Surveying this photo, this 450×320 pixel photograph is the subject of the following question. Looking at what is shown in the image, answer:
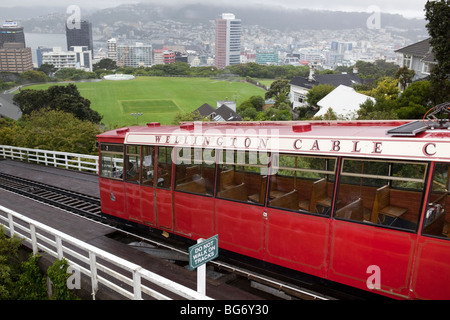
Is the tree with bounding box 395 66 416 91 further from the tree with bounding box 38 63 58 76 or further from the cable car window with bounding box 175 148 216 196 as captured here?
the tree with bounding box 38 63 58 76

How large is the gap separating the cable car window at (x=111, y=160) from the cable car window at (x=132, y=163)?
0.33m

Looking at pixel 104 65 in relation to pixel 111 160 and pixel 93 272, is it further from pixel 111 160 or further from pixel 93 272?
pixel 93 272

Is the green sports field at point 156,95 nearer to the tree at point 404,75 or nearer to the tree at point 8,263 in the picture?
the tree at point 404,75

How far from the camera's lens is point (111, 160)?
38.6 ft

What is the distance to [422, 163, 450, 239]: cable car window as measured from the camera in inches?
252

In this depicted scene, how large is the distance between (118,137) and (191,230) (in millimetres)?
3650

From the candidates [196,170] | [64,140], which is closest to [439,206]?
[196,170]

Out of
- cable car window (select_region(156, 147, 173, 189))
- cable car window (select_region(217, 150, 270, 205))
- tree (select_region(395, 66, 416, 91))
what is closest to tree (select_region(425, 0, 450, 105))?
cable car window (select_region(217, 150, 270, 205))

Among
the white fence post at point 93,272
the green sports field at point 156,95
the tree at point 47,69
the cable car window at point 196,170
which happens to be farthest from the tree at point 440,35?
the tree at point 47,69

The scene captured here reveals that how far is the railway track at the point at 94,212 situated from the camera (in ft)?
26.0

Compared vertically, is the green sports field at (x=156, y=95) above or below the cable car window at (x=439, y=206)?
below

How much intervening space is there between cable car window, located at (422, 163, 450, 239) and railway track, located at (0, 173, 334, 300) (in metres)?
2.39
